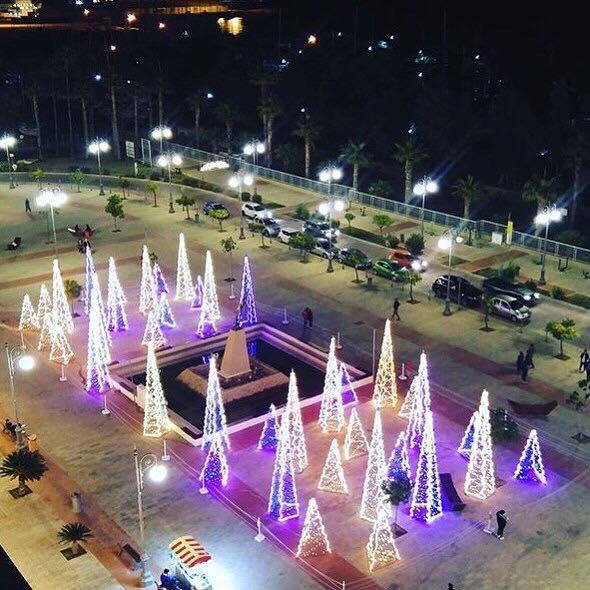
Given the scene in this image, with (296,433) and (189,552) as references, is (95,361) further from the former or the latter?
(189,552)

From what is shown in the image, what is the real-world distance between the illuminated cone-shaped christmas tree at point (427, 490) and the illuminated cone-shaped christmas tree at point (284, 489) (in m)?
4.68

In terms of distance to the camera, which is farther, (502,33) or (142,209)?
(502,33)

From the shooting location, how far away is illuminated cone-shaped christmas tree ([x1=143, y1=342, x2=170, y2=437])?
3950 centimetres

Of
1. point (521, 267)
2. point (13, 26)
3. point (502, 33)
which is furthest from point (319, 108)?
point (13, 26)

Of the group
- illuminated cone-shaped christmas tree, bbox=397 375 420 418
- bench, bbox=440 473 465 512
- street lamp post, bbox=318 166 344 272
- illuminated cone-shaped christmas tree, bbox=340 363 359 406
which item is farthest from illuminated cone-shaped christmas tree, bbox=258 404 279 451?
street lamp post, bbox=318 166 344 272

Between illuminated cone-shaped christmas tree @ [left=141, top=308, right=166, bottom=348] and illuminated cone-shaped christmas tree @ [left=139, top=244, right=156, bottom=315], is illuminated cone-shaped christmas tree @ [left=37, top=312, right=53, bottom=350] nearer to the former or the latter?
illuminated cone-shaped christmas tree @ [left=141, top=308, right=166, bottom=348]

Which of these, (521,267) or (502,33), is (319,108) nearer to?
(502,33)

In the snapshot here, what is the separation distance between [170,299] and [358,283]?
13.1 m

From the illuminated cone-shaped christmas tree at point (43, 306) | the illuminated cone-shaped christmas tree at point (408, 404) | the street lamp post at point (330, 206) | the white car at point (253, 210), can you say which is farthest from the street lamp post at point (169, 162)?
the illuminated cone-shaped christmas tree at point (408, 404)

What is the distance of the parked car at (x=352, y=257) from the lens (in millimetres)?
61781

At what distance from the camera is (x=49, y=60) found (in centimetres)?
11438

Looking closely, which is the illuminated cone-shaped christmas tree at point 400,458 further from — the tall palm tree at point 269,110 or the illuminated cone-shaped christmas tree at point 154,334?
the tall palm tree at point 269,110

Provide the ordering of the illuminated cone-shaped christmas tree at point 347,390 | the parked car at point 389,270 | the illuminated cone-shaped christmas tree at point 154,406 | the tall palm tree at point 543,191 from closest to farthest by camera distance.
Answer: the illuminated cone-shaped christmas tree at point 154,406 < the illuminated cone-shaped christmas tree at point 347,390 < the parked car at point 389,270 < the tall palm tree at point 543,191

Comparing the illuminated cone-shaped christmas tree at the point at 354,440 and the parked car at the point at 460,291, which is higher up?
the parked car at the point at 460,291
